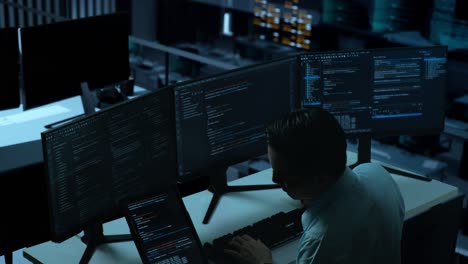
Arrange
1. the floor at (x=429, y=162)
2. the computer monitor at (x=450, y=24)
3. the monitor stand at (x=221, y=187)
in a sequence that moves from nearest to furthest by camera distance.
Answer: the monitor stand at (x=221, y=187) < the floor at (x=429, y=162) < the computer monitor at (x=450, y=24)

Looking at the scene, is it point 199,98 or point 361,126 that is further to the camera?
point 361,126

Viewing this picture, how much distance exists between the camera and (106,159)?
6.82 feet

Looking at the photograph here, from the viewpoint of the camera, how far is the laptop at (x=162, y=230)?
2.04m

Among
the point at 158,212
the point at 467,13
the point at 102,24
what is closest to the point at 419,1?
the point at 467,13

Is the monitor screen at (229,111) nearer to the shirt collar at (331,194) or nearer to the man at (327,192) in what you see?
the man at (327,192)

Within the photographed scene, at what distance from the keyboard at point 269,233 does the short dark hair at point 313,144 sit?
1.72 feet

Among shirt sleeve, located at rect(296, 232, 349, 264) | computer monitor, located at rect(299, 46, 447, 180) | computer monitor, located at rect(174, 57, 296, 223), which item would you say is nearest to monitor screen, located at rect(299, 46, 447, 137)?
computer monitor, located at rect(299, 46, 447, 180)

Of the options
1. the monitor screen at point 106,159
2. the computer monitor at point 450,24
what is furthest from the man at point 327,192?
the computer monitor at point 450,24

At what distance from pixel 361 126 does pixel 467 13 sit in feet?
16.9

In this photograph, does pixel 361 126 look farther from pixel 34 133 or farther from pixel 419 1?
pixel 419 1

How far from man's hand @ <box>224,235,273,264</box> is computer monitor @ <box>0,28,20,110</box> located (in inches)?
60.5

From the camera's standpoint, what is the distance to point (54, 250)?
218 cm

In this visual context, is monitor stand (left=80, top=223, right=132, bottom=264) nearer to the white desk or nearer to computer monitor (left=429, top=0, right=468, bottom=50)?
the white desk

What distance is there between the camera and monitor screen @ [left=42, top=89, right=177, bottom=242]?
1.97 m
